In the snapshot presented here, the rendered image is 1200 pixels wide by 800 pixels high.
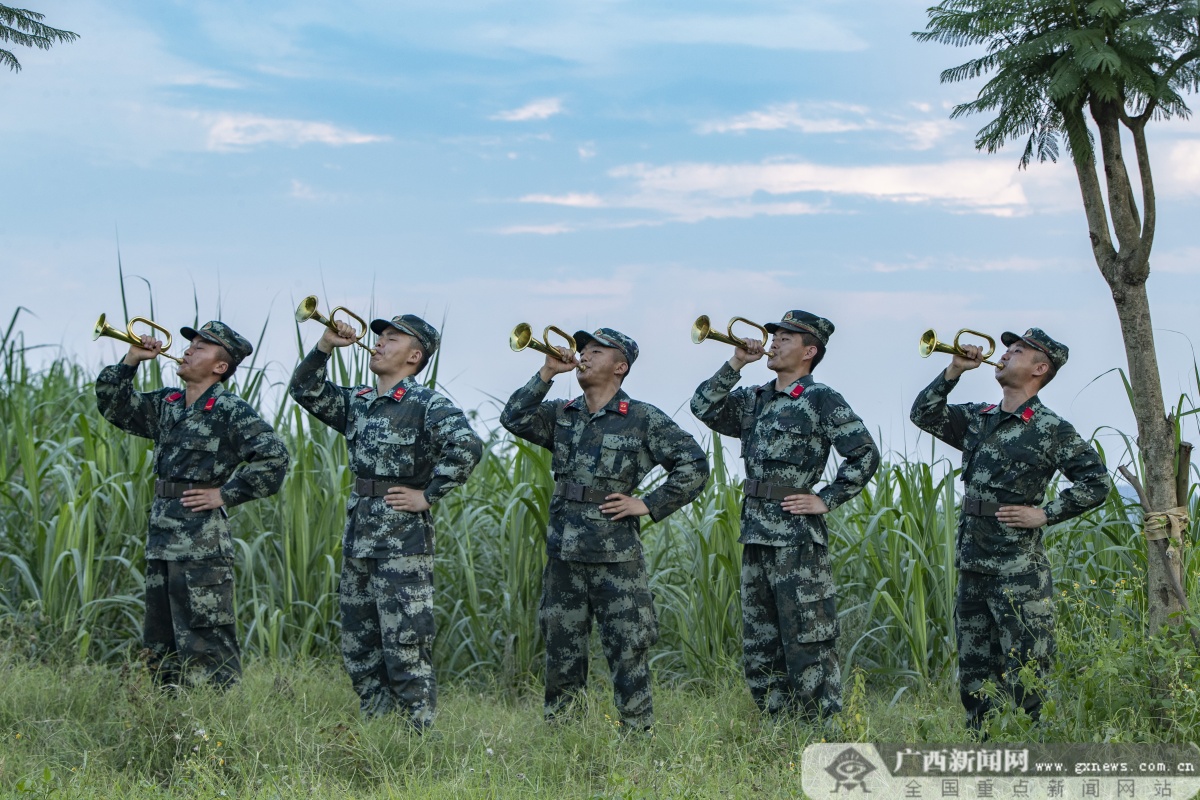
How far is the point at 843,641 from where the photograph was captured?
7582 mm

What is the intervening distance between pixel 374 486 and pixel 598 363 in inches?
47.6

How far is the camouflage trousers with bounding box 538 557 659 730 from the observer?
588 centimetres

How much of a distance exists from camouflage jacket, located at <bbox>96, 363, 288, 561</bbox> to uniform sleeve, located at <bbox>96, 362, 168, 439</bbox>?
0.8 inches

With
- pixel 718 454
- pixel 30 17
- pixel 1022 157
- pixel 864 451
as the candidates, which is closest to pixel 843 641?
pixel 718 454

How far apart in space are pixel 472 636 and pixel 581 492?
6.50ft

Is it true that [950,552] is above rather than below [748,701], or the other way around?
above

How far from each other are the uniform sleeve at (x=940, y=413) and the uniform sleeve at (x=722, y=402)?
0.82m

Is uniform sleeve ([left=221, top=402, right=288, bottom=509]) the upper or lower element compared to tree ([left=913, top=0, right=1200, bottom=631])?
lower

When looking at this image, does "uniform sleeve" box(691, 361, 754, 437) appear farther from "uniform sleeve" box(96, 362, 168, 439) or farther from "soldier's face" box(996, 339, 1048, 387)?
"uniform sleeve" box(96, 362, 168, 439)

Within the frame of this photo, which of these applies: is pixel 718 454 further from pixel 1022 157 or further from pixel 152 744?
pixel 152 744

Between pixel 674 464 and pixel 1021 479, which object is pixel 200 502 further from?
pixel 1021 479

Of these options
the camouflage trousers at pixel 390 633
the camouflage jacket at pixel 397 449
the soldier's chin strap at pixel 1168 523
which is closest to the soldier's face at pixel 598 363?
the camouflage jacket at pixel 397 449

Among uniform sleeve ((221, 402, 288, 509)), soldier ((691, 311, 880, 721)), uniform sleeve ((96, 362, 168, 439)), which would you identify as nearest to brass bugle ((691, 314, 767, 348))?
soldier ((691, 311, 880, 721))

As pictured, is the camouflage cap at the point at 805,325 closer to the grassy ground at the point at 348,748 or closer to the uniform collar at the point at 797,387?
the uniform collar at the point at 797,387
